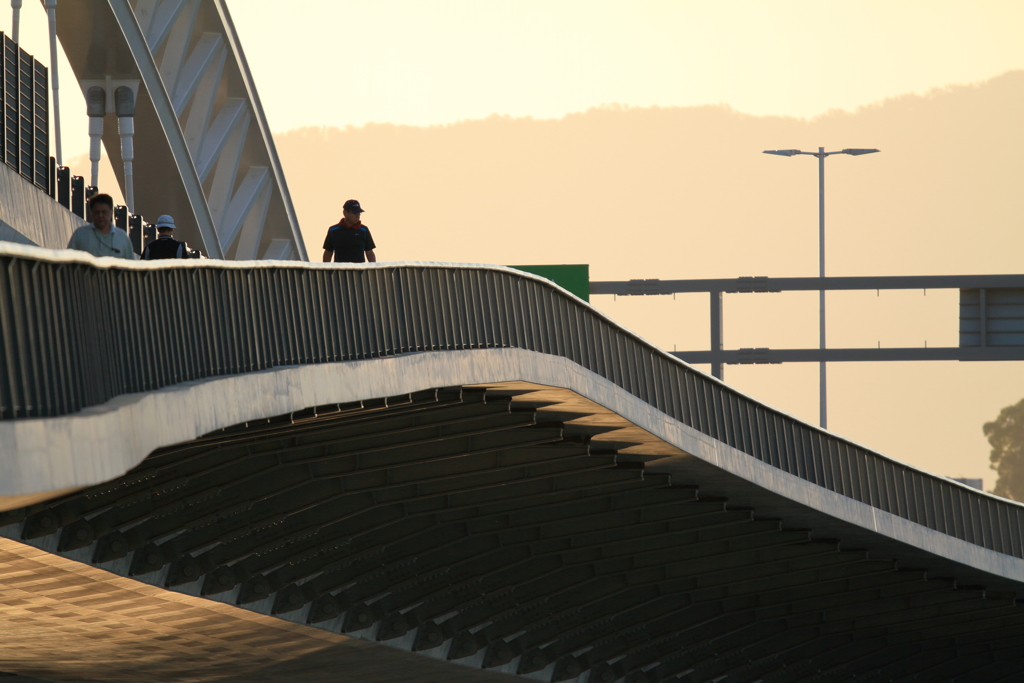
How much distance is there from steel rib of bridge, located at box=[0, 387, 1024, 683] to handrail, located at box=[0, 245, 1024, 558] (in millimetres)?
1283

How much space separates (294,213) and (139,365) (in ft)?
166

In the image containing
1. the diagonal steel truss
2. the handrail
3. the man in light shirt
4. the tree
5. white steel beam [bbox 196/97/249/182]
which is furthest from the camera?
the tree

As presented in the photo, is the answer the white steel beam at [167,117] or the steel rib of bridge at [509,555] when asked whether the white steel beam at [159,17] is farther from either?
the steel rib of bridge at [509,555]

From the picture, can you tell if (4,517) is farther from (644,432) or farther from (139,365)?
(644,432)

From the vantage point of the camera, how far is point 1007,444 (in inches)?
6481

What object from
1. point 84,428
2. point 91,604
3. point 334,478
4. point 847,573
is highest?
point 84,428

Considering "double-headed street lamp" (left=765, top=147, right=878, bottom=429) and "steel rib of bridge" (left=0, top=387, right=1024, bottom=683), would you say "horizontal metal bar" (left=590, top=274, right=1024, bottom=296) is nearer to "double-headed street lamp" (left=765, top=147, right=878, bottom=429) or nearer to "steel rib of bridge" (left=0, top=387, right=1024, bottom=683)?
"double-headed street lamp" (left=765, top=147, right=878, bottom=429)

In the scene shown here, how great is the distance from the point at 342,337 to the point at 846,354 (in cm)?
3241

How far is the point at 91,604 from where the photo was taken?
2236 centimetres

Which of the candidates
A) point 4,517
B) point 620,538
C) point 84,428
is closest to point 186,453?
point 4,517

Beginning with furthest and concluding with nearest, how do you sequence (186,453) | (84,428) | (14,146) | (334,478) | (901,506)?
(901,506) → (334,478) → (14,146) → (186,453) → (84,428)

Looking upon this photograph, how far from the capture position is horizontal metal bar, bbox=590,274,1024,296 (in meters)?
46.3

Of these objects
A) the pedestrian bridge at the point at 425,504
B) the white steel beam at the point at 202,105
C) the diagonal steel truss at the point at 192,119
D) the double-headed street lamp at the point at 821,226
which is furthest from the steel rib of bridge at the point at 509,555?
the white steel beam at the point at 202,105

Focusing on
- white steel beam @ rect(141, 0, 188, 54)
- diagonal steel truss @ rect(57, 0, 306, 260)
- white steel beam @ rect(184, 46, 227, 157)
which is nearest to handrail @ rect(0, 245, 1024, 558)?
diagonal steel truss @ rect(57, 0, 306, 260)
